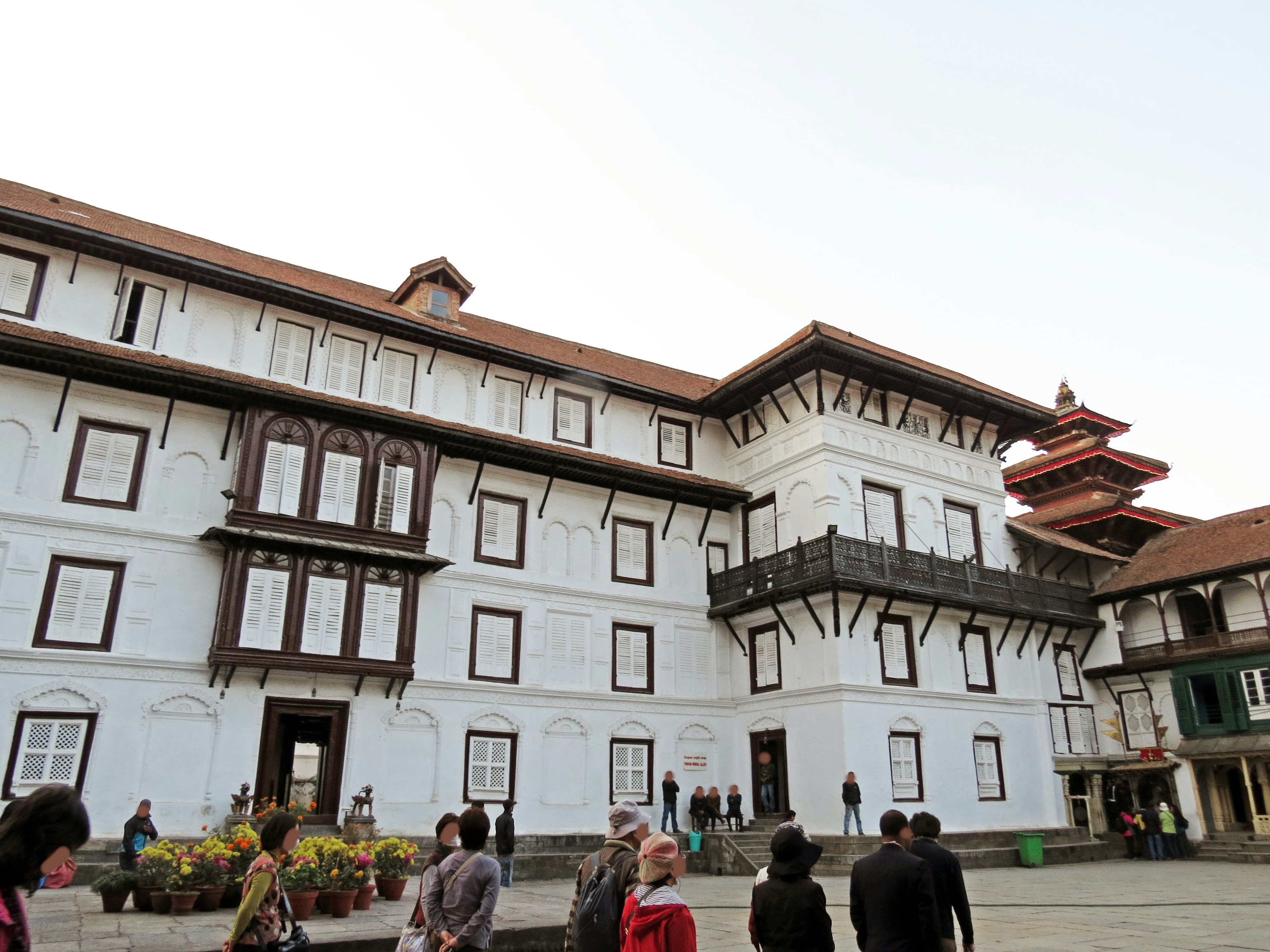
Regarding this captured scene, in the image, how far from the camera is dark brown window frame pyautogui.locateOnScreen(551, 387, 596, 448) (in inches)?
989

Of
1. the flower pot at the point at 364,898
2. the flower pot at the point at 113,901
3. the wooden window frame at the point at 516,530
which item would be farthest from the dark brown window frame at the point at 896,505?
the flower pot at the point at 113,901

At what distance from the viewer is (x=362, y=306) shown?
22.0 m

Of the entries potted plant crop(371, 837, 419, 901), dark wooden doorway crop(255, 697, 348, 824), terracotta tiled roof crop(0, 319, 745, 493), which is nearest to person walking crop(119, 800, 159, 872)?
dark wooden doorway crop(255, 697, 348, 824)

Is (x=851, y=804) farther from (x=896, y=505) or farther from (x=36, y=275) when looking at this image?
(x=36, y=275)

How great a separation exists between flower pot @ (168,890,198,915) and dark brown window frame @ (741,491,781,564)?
1756cm

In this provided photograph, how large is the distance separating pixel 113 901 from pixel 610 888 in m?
9.79

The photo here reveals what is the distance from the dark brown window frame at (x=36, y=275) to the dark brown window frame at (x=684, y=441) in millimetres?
15455

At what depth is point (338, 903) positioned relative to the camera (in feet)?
38.4

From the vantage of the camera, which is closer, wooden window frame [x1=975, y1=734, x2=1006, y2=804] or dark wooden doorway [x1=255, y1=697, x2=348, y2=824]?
dark wooden doorway [x1=255, y1=697, x2=348, y2=824]

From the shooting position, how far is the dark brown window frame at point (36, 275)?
19156 millimetres

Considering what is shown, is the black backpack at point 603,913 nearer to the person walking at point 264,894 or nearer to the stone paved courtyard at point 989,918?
the person walking at point 264,894

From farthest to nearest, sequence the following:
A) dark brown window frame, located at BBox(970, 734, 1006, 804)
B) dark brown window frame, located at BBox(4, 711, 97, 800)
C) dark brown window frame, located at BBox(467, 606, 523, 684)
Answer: dark brown window frame, located at BBox(970, 734, 1006, 804), dark brown window frame, located at BBox(467, 606, 523, 684), dark brown window frame, located at BBox(4, 711, 97, 800)

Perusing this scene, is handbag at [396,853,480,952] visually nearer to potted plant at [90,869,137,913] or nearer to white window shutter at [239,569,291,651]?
potted plant at [90,869,137,913]

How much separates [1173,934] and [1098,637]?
19.1 meters
